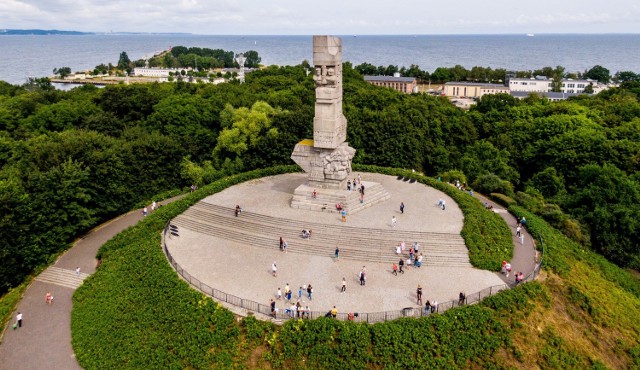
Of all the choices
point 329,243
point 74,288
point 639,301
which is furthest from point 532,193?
point 74,288

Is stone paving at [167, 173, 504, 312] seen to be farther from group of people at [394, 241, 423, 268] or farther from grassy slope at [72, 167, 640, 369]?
grassy slope at [72, 167, 640, 369]

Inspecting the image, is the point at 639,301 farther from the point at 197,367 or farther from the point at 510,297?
the point at 197,367

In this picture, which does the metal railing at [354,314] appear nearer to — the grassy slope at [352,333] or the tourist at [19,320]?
the grassy slope at [352,333]

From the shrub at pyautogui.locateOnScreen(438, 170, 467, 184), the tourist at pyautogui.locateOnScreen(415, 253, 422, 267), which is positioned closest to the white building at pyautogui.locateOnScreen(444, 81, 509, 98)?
the shrub at pyautogui.locateOnScreen(438, 170, 467, 184)

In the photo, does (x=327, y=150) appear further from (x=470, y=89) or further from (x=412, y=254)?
(x=470, y=89)

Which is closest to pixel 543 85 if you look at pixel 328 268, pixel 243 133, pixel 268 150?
pixel 268 150

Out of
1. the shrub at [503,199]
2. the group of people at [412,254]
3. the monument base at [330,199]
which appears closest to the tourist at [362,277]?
the group of people at [412,254]
